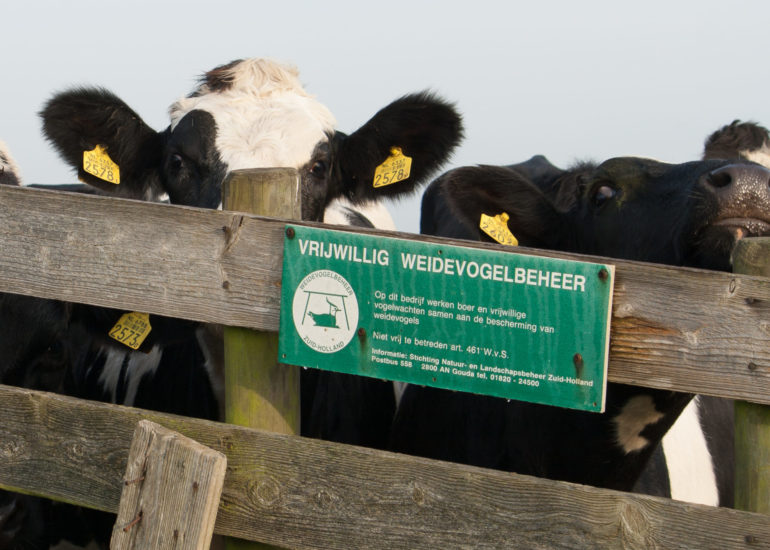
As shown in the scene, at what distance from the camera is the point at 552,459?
381 centimetres

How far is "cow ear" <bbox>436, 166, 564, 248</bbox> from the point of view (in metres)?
3.94

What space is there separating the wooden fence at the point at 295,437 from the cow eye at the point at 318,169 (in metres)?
1.86

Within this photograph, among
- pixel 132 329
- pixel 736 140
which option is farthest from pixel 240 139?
pixel 736 140

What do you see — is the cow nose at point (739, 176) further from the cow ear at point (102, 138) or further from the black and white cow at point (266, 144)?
the cow ear at point (102, 138)

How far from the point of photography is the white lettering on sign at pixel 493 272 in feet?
8.39

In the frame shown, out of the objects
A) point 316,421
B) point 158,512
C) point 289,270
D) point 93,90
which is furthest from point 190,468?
point 93,90

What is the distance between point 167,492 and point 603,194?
196cm

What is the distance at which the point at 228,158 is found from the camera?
4.55 m

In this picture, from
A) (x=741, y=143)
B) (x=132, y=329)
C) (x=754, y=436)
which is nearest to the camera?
(x=754, y=436)

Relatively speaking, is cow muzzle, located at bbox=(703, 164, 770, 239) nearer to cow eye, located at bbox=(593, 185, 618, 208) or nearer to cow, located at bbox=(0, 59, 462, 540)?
cow eye, located at bbox=(593, 185, 618, 208)

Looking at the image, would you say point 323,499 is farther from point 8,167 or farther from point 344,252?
point 8,167

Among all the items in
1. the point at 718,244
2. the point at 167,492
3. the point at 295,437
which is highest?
the point at 718,244

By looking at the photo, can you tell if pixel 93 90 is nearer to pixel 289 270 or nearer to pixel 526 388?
pixel 289 270

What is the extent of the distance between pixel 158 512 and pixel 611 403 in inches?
64.5
